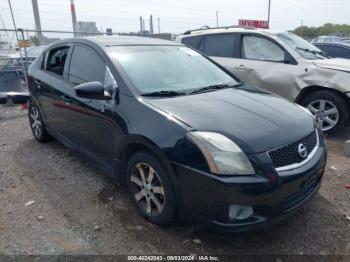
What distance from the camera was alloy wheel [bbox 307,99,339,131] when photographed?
5227 millimetres

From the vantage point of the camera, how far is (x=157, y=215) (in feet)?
9.38

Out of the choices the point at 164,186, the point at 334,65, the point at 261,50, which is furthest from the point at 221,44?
the point at 164,186

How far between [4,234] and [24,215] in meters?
0.31

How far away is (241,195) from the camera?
2312 mm

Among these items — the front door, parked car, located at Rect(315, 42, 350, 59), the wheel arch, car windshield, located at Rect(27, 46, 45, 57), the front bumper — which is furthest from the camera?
car windshield, located at Rect(27, 46, 45, 57)

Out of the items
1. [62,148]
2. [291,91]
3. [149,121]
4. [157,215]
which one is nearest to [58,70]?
[62,148]

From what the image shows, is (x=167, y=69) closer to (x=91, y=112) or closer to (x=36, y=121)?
(x=91, y=112)

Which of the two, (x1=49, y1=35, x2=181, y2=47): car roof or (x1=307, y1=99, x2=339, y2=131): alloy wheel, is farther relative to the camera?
(x1=307, y1=99, x2=339, y2=131): alloy wheel

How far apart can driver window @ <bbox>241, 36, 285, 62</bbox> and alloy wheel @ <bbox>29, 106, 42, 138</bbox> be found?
3836 mm

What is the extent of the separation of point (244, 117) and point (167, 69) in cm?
114

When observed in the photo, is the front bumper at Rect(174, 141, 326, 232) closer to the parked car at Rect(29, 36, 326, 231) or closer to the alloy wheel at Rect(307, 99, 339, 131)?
the parked car at Rect(29, 36, 326, 231)

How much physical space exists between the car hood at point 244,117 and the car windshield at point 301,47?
9.24 ft

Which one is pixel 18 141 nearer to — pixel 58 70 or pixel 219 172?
pixel 58 70

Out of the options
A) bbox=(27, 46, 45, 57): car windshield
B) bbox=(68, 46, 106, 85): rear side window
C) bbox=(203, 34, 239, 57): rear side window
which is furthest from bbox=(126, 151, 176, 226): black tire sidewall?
bbox=(27, 46, 45, 57): car windshield
